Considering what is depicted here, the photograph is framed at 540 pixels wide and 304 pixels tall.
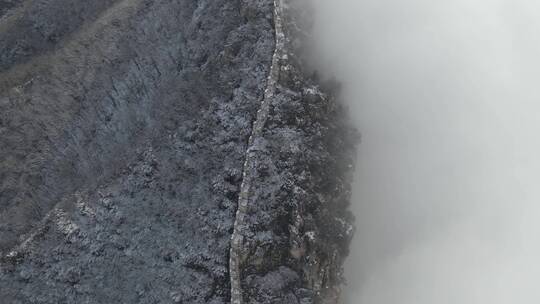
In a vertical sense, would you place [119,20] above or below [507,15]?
below

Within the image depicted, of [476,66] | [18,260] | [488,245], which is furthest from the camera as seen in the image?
[476,66]

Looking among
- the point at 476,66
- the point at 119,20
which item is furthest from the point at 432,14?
the point at 119,20

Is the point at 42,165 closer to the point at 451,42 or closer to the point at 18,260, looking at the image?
the point at 18,260

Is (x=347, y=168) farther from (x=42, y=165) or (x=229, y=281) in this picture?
(x=42, y=165)

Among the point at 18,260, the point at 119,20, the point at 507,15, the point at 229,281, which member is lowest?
the point at 18,260

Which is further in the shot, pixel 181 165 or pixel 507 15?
pixel 507 15

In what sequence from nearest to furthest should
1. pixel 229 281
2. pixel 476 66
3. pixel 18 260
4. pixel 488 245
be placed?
pixel 229 281 → pixel 18 260 → pixel 488 245 → pixel 476 66
